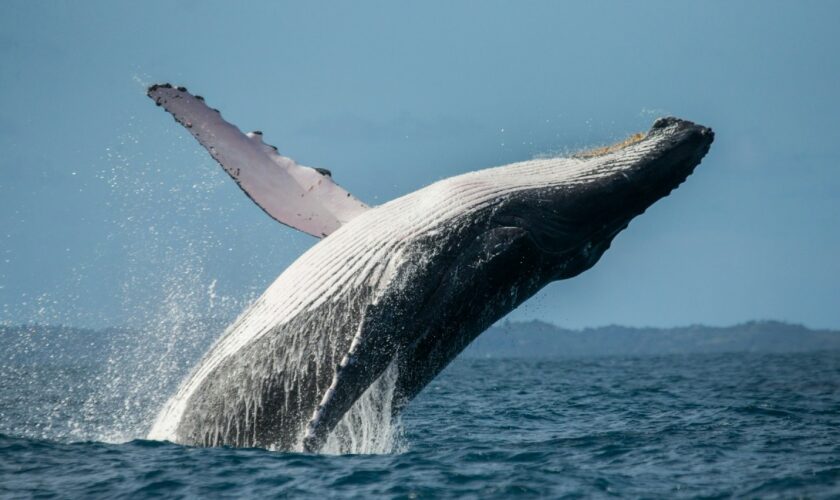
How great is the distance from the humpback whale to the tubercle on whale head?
0.01 metres

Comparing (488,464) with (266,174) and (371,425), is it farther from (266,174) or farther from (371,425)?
(266,174)

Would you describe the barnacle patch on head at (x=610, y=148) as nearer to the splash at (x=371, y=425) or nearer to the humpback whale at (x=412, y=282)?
the humpback whale at (x=412, y=282)

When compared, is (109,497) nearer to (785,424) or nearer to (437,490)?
(437,490)

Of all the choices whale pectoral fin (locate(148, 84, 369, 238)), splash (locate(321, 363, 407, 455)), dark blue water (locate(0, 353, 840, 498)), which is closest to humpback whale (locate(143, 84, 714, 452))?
splash (locate(321, 363, 407, 455))

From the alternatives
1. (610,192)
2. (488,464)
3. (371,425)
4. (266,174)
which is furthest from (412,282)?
(266,174)

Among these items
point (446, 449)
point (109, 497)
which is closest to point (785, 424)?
point (446, 449)

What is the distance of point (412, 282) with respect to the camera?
822cm

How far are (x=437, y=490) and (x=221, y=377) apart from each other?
98.9 inches

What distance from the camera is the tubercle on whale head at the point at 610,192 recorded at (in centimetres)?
872

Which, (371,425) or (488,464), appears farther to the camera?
(371,425)

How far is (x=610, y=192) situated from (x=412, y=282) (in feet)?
6.91

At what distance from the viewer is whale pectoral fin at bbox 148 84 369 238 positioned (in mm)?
9758

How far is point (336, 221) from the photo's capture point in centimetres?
966

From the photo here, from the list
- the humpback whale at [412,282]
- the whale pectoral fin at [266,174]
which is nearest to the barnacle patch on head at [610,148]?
the humpback whale at [412,282]
